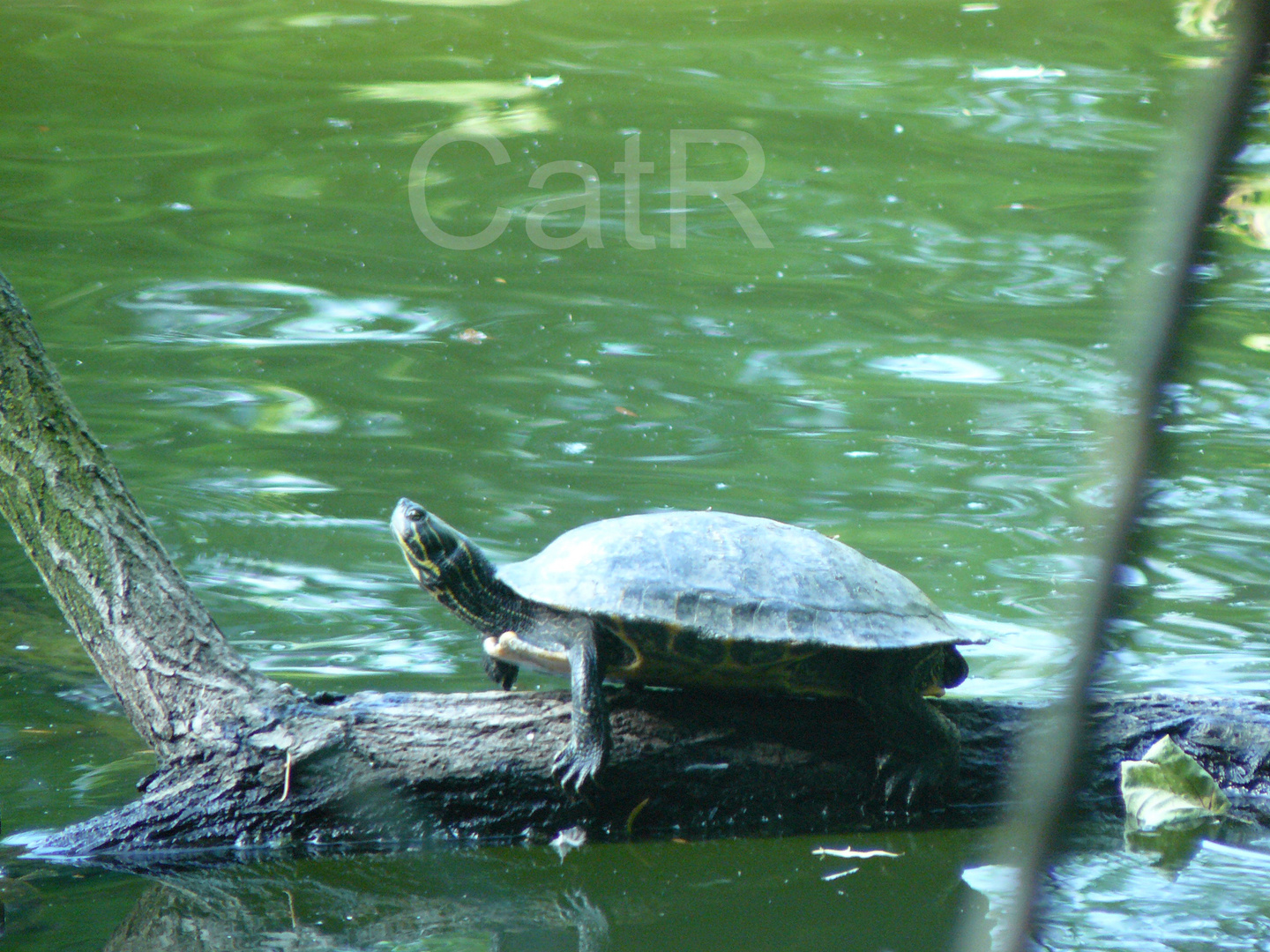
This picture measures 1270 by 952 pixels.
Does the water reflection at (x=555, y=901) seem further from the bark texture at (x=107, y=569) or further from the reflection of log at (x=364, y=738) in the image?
the bark texture at (x=107, y=569)

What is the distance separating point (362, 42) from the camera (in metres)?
9.25

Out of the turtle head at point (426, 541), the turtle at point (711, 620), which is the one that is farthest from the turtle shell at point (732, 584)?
the turtle head at point (426, 541)

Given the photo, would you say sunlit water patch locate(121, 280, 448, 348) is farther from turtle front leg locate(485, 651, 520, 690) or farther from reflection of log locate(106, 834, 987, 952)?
reflection of log locate(106, 834, 987, 952)

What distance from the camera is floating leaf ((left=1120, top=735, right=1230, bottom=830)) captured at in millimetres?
2592

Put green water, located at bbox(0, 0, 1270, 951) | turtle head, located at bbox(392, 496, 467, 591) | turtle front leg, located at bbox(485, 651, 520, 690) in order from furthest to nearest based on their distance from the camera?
turtle front leg, located at bbox(485, 651, 520, 690), turtle head, located at bbox(392, 496, 467, 591), green water, located at bbox(0, 0, 1270, 951)

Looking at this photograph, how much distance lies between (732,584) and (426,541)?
2.25ft

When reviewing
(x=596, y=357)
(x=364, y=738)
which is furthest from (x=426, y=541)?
(x=596, y=357)

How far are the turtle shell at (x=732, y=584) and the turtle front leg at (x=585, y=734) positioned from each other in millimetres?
137

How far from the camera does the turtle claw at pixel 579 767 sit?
246 cm

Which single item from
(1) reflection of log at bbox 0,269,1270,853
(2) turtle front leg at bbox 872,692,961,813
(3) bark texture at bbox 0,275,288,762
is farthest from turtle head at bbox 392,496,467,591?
(2) turtle front leg at bbox 872,692,961,813

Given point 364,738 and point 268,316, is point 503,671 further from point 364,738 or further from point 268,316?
point 268,316

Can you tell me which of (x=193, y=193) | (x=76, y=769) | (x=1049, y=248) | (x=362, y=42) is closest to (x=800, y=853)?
(x=76, y=769)

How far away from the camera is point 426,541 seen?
8.85 feet

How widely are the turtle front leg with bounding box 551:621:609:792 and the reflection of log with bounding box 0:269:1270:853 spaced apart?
0.24 ft
